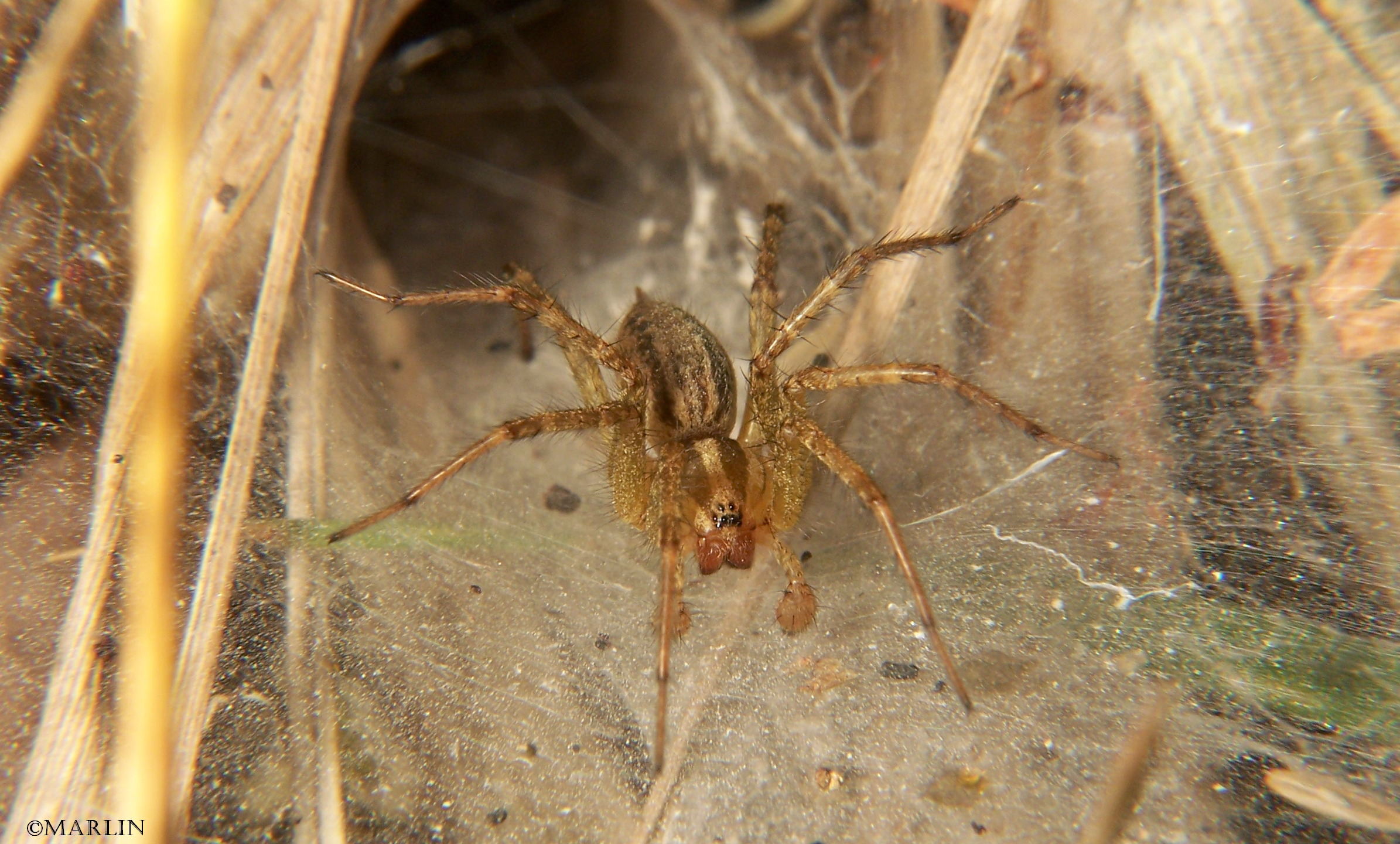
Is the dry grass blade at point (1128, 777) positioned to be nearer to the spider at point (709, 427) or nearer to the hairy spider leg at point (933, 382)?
the spider at point (709, 427)

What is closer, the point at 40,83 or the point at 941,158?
the point at 40,83

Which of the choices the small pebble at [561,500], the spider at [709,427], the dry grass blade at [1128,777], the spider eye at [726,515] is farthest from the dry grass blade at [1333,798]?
the small pebble at [561,500]

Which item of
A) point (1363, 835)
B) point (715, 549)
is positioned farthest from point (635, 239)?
point (1363, 835)

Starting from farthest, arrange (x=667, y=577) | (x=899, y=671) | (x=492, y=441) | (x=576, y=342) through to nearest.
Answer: (x=576, y=342) < (x=492, y=441) < (x=899, y=671) < (x=667, y=577)

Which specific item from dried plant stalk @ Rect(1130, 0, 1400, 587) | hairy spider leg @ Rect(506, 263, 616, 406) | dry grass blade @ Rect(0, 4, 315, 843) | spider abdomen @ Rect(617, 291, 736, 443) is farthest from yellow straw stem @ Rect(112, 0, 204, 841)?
dried plant stalk @ Rect(1130, 0, 1400, 587)

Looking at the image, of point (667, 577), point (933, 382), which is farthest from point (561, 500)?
point (933, 382)

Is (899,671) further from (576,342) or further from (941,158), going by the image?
(941,158)
